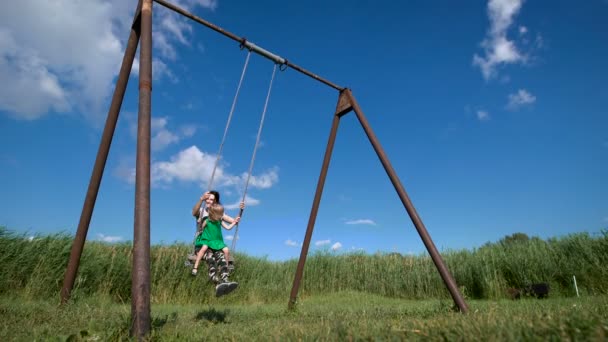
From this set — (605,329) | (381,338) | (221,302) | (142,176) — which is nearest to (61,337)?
(142,176)

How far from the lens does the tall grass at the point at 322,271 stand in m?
10.4

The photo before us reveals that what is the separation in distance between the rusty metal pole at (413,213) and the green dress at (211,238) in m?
3.02

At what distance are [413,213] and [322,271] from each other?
1095 cm

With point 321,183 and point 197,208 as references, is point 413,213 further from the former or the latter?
point 197,208

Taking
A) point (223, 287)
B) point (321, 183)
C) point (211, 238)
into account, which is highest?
point (321, 183)

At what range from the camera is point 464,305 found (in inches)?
190

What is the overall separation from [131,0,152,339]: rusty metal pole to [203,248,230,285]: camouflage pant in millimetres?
2719

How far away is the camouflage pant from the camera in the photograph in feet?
20.4

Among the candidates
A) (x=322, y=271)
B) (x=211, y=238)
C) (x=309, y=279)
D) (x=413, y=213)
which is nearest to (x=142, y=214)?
(x=211, y=238)

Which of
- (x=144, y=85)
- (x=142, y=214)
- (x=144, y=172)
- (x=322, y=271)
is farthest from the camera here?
(x=322, y=271)

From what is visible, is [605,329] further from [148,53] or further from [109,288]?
[109,288]

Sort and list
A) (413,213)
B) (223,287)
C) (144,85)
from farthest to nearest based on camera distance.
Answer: (223,287), (413,213), (144,85)

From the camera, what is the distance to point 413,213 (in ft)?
17.4

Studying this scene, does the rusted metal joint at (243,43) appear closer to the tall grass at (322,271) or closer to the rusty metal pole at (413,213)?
the rusty metal pole at (413,213)
